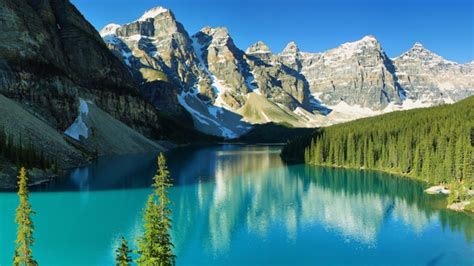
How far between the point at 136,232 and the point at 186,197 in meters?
23.3

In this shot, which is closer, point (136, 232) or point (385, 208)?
point (136, 232)

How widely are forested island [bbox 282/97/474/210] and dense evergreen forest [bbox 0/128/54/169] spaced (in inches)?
2708

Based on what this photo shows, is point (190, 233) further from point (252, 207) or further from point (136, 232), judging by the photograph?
point (252, 207)

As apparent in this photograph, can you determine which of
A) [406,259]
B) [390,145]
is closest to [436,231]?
[406,259]

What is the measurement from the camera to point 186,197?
66.9 metres

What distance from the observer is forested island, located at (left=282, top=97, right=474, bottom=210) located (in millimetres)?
73438

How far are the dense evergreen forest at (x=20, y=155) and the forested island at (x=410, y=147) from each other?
6879 centimetres

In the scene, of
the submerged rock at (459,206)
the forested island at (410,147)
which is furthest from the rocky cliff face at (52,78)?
the submerged rock at (459,206)

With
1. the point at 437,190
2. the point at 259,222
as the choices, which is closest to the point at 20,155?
the point at 259,222

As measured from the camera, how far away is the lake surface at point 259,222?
3766cm

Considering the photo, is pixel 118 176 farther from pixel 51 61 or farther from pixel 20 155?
pixel 51 61

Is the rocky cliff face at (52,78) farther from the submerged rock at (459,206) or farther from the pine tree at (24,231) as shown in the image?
the submerged rock at (459,206)

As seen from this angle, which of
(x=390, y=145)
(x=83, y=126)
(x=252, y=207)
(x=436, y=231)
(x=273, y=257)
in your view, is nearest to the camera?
(x=273, y=257)

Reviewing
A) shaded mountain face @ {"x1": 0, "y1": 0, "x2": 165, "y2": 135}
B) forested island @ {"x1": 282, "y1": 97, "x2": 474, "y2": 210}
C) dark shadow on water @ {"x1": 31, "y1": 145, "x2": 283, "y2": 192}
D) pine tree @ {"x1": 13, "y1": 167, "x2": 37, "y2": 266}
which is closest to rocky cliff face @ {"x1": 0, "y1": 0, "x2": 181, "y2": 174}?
shaded mountain face @ {"x1": 0, "y1": 0, "x2": 165, "y2": 135}
